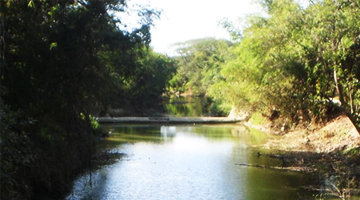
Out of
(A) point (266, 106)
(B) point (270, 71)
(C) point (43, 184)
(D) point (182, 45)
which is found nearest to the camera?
(C) point (43, 184)

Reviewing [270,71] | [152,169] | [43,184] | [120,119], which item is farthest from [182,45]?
[43,184]

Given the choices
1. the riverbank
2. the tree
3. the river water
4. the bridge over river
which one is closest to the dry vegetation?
the riverbank

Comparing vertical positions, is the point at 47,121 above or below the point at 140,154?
above

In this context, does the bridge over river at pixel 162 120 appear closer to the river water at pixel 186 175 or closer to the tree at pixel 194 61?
the river water at pixel 186 175

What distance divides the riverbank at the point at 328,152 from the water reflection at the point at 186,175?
1.04 meters

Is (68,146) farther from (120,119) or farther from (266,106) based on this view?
(120,119)

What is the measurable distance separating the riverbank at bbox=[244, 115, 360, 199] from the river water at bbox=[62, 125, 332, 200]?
809 millimetres

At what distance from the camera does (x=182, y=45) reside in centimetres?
9175

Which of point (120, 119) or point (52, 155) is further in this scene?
point (120, 119)

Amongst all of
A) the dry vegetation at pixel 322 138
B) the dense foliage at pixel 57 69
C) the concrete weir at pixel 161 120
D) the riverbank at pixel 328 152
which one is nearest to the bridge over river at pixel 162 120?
the concrete weir at pixel 161 120

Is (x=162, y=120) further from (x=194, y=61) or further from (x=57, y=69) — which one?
(x=194, y=61)

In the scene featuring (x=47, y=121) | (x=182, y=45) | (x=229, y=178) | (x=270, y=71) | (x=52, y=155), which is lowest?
(x=229, y=178)

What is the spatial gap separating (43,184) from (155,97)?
42.6 metres

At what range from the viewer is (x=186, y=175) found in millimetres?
17203
